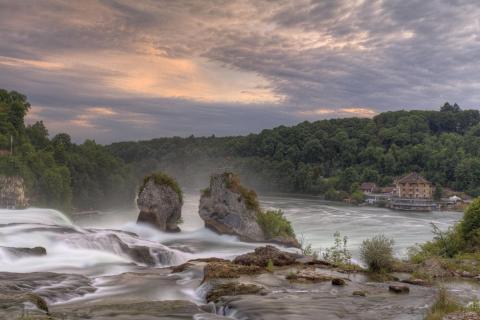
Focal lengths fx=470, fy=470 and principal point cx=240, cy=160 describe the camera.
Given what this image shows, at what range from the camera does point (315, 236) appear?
194ft

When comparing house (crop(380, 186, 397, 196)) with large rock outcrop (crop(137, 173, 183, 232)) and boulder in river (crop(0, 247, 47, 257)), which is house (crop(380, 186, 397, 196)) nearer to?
large rock outcrop (crop(137, 173, 183, 232))

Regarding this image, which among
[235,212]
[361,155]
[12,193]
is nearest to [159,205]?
[235,212]

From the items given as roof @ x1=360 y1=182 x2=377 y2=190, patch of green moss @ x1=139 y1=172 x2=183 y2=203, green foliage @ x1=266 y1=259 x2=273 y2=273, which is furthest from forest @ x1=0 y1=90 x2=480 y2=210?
green foliage @ x1=266 y1=259 x2=273 y2=273

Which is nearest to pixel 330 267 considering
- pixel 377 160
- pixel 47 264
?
pixel 47 264

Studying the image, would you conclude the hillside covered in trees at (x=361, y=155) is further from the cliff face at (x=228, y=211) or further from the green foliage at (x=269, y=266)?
the green foliage at (x=269, y=266)

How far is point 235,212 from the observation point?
47375 millimetres

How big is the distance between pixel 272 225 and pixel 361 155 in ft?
402

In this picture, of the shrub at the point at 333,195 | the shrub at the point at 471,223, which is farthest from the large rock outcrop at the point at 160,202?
the shrub at the point at 333,195

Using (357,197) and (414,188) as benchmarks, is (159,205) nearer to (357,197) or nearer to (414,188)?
(357,197)

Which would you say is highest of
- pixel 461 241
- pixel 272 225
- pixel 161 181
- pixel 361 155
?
pixel 361 155

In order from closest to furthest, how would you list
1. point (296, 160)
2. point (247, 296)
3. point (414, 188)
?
1. point (247, 296)
2. point (414, 188)
3. point (296, 160)

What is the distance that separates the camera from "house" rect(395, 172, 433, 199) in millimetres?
122088

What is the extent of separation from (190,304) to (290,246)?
28882mm

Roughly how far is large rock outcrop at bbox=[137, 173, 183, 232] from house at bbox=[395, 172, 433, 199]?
3384 inches
